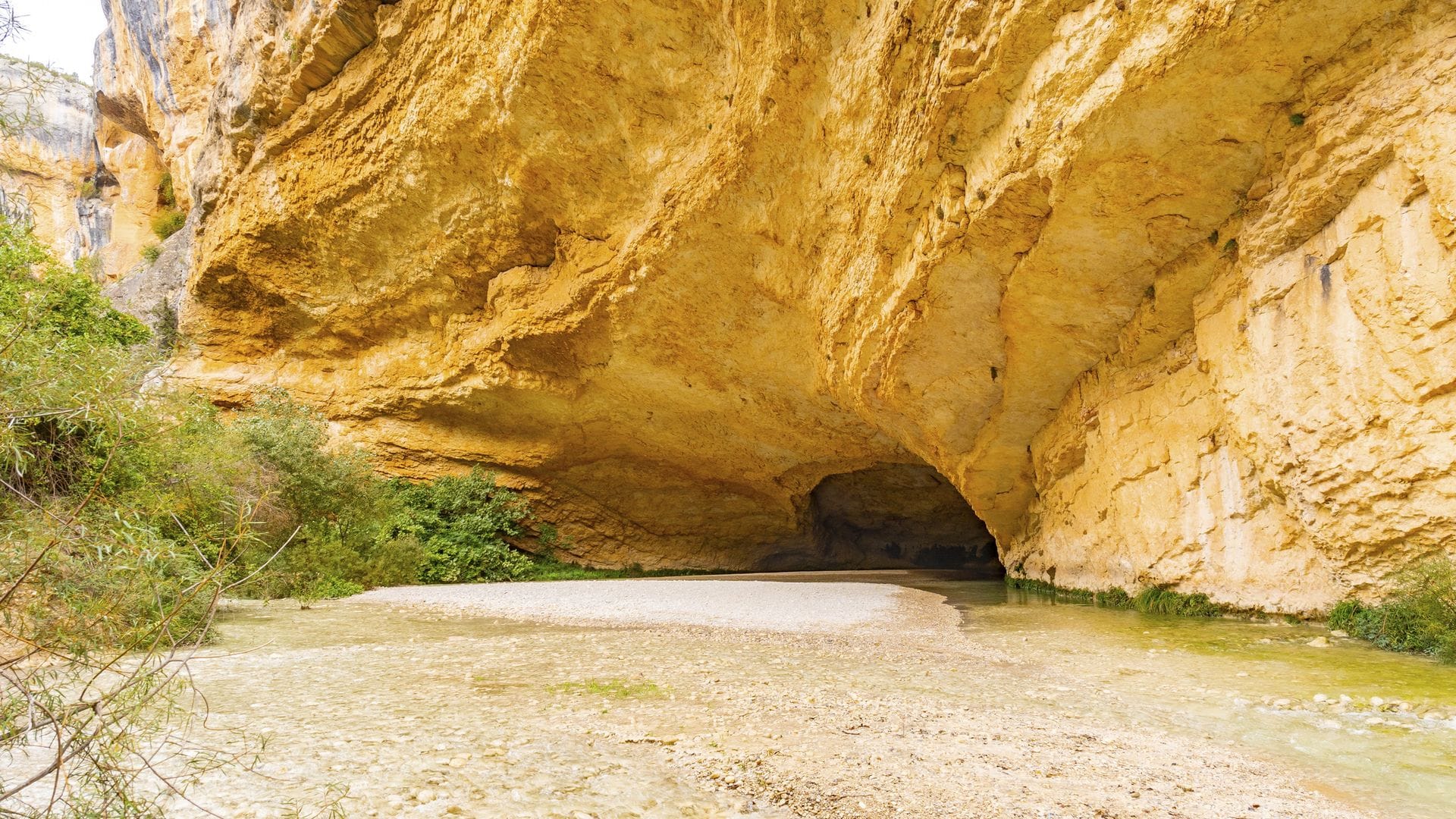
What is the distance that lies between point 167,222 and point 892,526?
1024 inches

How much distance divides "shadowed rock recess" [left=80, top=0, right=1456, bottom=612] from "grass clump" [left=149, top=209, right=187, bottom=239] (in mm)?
2460

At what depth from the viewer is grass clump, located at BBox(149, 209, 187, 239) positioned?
22.9 meters

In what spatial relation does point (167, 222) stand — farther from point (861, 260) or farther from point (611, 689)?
point (611, 689)

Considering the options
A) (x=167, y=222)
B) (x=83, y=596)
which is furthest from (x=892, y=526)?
(x=167, y=222)

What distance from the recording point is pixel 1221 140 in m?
6.61

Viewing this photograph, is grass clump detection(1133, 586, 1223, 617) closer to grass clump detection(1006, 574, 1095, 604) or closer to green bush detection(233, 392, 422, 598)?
grass clump detection(1006, 574, 1095, 604)

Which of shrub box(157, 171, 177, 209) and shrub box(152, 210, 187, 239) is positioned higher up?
shrub box(157, 171, 177, 209)

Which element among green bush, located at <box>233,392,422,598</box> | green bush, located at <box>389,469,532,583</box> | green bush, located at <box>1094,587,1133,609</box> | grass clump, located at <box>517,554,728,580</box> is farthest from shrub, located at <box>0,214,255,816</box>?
grass clump, located at <box>517,554,728,580</box>

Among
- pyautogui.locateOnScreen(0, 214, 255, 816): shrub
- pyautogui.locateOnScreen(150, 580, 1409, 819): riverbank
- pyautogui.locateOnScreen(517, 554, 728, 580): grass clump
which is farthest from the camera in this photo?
pyautogui.locateOnScreen(517, 554, 728, 580): grass clump

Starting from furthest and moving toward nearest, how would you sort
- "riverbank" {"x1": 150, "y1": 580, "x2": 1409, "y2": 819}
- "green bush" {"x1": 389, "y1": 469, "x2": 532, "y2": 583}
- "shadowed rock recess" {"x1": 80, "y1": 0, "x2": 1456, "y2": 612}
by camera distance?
"green bush" {"x1": 389, "y1": 469, "x2": 532, "y2": 583}, "shadowed rock recess" {"x1": 80, "y1": 0, "x2": 1456, "y2": 612}, "riverbank" {"x1": 150, "y1": 580, "x2": 1409, "y2": 819}

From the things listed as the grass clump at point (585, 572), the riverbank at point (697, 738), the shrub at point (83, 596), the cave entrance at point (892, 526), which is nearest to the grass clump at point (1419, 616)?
the riverbank at point (697, 738)

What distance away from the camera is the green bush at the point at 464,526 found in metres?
14.9

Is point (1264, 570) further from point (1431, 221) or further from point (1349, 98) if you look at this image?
point (1349, 98)

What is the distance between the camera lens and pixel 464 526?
15891 millimetres
